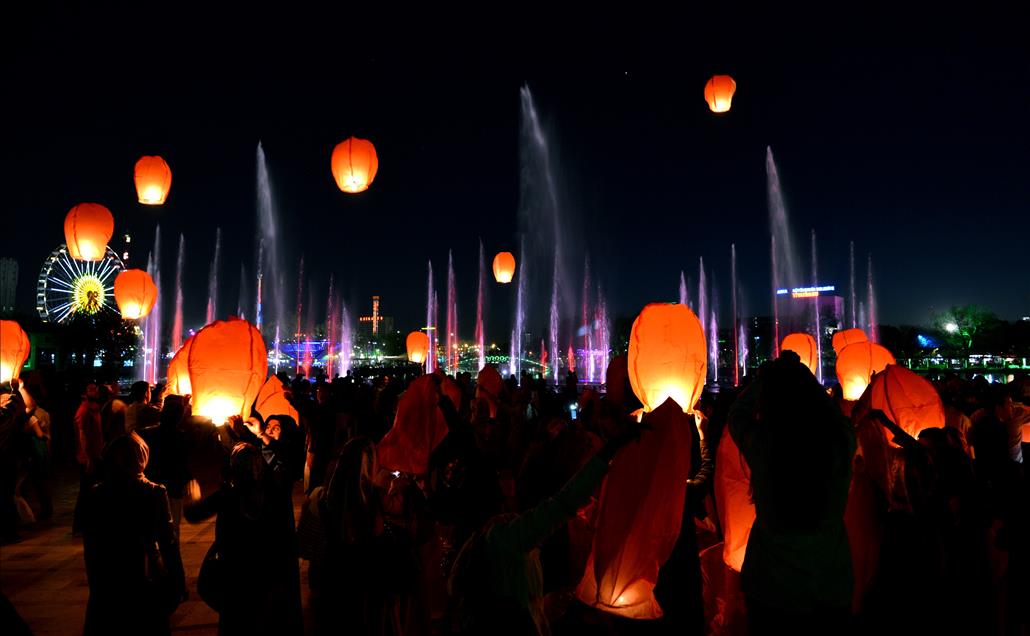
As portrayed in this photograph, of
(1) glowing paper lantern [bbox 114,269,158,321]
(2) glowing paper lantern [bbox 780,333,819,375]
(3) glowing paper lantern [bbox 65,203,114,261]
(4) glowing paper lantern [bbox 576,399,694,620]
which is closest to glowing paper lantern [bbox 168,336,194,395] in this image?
(3) glowing paper lantern [bbox 65,203,114,261]

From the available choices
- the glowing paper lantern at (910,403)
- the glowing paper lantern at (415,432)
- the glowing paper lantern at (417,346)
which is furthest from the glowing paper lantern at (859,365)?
the glowing paper lantern at (417,346)

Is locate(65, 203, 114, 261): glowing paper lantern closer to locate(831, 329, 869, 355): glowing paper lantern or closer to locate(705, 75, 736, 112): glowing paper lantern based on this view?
locate(705, 75, 736, 112): glowing paper lantern

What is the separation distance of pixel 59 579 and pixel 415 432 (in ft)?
12.6

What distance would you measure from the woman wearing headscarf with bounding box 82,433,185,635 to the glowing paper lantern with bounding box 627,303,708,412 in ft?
12.2

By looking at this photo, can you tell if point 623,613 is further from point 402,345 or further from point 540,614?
point 402,345

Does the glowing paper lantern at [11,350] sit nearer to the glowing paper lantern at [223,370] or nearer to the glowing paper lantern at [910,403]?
the glowing paper lantern at [223,370]

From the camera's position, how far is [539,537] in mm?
2492

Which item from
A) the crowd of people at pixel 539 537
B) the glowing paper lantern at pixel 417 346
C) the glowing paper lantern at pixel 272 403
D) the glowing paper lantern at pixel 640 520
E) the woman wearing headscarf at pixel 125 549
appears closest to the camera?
the crowd of people at pixel 539 537

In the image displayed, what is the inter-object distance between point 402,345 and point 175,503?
94.7m

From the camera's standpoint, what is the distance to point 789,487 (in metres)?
2.96

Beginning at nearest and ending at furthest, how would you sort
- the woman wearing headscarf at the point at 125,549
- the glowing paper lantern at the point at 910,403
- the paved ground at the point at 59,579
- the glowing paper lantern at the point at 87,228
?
the woman wearing headscarf at the point at 125,549 < the paved ground at the point at 59,579 < the glowing paper lantern at the point at 910,403 < the glowing paper lantern at the point at 87,228

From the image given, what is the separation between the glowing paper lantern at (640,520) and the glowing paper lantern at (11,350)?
10.8 m

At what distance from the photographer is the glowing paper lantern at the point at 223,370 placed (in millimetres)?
6539

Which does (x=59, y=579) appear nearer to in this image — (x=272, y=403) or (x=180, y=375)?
(x=272, y=403)
